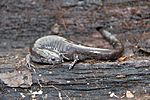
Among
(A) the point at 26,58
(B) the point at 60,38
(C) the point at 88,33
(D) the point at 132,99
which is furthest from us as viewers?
(C) the point at 88,33

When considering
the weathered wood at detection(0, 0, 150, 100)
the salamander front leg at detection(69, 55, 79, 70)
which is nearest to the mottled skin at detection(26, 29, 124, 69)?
the salamander front leg at detection(69, 55, 79, 70)

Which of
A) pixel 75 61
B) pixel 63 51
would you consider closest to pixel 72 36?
pixel 63 51

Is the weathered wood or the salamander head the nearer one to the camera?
the weathered wood

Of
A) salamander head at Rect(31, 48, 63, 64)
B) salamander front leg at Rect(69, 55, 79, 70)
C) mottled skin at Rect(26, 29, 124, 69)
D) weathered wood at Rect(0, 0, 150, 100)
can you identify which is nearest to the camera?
weathered wood at Rect(0, 0, 150, 100)

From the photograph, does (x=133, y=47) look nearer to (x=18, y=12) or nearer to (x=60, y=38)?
(x=60, y=38)

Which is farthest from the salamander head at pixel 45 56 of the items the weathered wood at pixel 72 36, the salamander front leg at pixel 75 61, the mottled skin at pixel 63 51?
the salamander front leg at pixel 75 61

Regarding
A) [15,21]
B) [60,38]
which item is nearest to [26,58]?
[60,38]

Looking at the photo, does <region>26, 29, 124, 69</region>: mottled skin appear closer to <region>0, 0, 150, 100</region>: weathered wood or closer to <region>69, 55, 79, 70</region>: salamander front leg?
<region>69, 55, 79, 70</region>: salamander front leg
